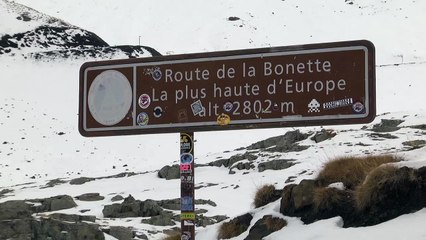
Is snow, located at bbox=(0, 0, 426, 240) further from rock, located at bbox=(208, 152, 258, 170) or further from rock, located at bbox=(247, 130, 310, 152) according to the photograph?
rock, located at bbox=(247, 130, 310, 152)

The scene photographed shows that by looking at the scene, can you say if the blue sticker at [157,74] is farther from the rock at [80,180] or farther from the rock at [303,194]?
the rock at [80,180]

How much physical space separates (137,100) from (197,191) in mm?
21347

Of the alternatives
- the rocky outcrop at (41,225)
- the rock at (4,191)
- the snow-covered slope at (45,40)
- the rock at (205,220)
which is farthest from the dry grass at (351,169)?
the snow-covered slope at (45,40)

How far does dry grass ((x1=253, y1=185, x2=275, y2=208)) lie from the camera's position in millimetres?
8062

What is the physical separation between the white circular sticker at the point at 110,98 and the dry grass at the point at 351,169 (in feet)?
9.39

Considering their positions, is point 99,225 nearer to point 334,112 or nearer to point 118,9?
point 334,112

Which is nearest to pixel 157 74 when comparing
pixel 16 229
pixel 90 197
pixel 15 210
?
pixel 16 229

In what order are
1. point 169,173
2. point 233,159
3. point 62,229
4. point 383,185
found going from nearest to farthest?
point 383,185 → point 62,229 → point 169,173 → point 233,159

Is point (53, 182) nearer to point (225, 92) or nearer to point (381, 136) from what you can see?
point (381, 136)

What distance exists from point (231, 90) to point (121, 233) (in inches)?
561

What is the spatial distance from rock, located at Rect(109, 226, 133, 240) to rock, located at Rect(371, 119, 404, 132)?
55.8ft

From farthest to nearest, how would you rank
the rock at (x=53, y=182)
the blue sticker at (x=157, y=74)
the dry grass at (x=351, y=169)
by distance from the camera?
the rock at (x=53, y=182) < the dry grass at (x=351, y=169) < the blue sticker at (x=157, y=74)

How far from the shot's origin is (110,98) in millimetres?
5227

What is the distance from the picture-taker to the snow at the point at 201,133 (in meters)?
22.5
